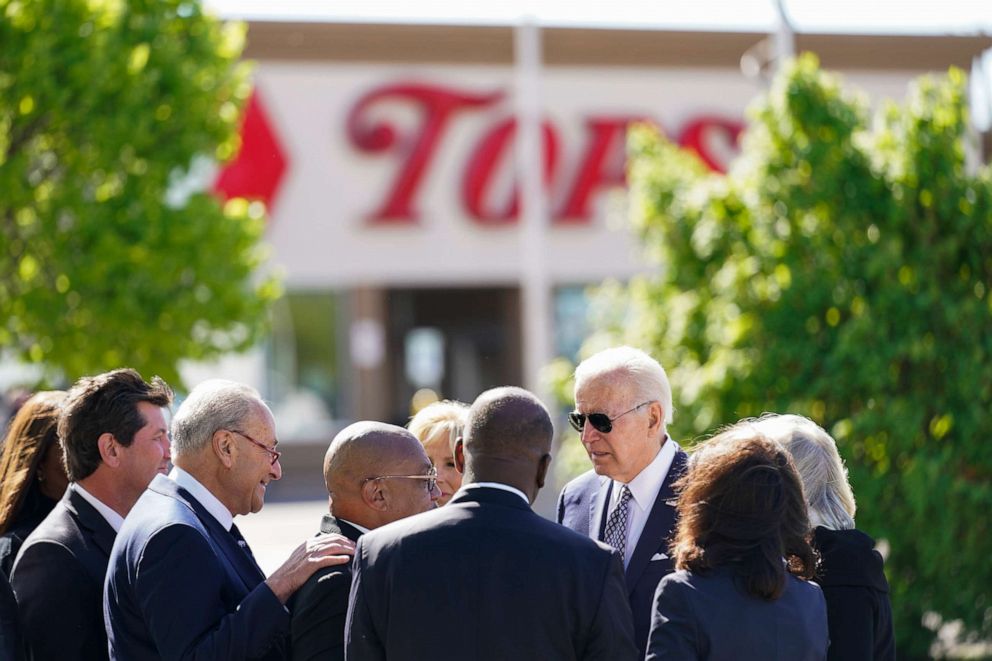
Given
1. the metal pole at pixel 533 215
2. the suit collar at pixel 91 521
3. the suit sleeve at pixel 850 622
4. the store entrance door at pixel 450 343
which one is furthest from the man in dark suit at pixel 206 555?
the store entrance door at pixel 450 343

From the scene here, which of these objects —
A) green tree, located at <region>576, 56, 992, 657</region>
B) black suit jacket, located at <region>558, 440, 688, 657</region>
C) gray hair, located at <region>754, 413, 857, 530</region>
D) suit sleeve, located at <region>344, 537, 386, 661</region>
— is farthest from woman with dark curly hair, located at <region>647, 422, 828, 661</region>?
green tree, located at <region>576, 56, 992, 657</region>

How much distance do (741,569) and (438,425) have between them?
199 cm

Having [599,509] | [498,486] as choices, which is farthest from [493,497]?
[599,509]

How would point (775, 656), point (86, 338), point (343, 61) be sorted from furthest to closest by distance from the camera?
point (343, 61) → point (86, 338) → point (775, 656)

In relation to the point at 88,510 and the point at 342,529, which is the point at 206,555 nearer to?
the point at 342,529

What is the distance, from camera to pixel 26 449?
468cm

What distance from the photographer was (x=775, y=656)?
133 inches

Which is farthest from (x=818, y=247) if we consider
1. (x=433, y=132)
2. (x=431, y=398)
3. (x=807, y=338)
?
(x=433, y=132)

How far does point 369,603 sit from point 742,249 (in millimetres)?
6062

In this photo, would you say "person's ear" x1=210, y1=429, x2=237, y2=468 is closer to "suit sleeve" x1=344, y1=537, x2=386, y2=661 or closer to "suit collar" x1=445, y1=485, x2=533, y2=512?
"suit sleeve" x1=344, y1=537, x2=386, y2=661

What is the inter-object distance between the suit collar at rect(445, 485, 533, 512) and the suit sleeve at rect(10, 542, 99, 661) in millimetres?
1332

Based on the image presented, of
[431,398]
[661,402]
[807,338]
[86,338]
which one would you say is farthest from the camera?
[431,398]

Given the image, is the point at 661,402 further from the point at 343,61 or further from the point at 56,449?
the point at 343,61

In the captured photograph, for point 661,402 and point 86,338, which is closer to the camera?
point 661,402
